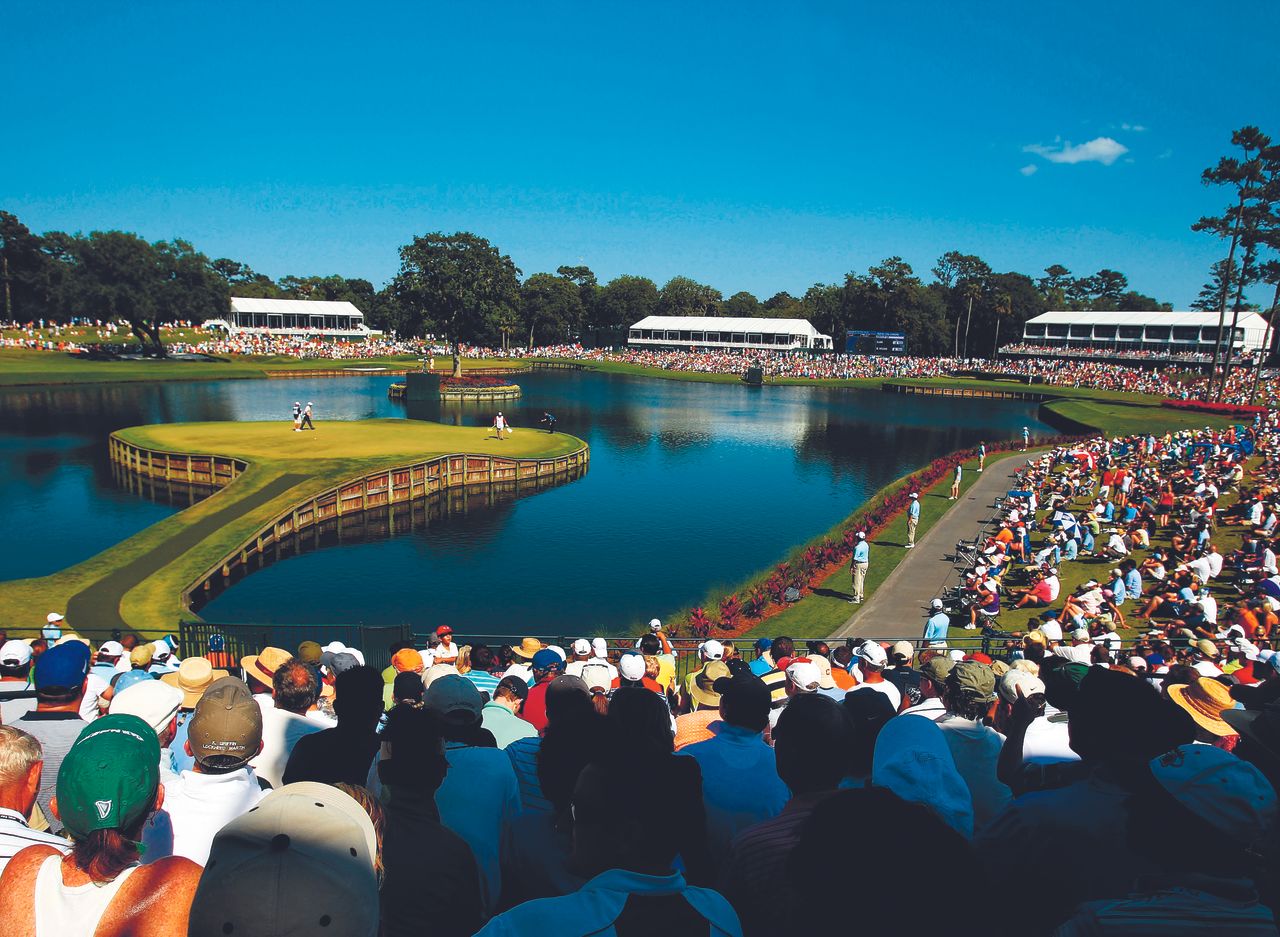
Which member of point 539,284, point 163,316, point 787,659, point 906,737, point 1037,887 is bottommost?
point 787,659

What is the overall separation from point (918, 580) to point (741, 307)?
168 metres

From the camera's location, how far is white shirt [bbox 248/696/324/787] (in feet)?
18.5

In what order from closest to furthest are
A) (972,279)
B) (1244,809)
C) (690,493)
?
1. (1244,809)
2. (690,493)
3. (972,279)

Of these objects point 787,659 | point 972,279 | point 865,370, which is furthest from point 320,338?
point 787,659

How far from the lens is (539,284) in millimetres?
152875

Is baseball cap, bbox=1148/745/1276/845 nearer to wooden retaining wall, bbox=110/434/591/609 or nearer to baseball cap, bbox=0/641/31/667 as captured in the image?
baseball cap, bbox=0/641/31/667

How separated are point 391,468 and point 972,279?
5029 inches

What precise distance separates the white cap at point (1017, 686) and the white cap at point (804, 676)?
5.91 feet

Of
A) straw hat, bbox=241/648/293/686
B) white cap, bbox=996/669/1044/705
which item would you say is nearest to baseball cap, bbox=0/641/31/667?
straw hat, bbox=241/648/293/686

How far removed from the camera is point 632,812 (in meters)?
3.07

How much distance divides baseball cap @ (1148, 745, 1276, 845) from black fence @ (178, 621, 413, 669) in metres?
14.3

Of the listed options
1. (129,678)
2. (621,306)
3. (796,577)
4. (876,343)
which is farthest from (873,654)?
(621,306)

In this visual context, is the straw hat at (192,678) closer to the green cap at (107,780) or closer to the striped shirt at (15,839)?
the striped shirt at (15,839)

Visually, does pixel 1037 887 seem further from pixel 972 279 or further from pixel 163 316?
pixel 972 279
